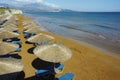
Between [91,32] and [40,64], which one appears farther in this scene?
[91,32]

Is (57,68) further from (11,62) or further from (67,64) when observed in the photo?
(11,62)

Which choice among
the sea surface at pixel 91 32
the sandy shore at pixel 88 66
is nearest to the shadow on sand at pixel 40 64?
the sandy shore at pixel 88 66

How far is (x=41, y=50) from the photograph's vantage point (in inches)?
375

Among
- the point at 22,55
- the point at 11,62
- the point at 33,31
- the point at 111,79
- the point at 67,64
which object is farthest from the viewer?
the point at 33,31

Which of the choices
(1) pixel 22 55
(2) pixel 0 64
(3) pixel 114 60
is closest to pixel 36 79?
(2) pixel 0 64

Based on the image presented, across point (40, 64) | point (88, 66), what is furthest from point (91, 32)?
point (40, 64)

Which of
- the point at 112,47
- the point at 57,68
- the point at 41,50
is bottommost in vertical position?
the point at 112,47

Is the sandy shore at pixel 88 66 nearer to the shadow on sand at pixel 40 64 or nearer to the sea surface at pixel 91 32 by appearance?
the shadow on sand at pixel 40 64

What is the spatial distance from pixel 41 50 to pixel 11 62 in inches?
95.7

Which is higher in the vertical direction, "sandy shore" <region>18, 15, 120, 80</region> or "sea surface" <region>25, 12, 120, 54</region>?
"sandy shore" <region>18, 15, 120, 80</region>

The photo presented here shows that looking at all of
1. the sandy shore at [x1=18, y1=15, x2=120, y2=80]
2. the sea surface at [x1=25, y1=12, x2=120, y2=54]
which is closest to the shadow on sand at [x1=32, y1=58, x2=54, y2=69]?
the sandy shore at [x1=18, y1=15, x2=120, y2=80]

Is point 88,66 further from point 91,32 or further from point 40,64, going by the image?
point 91,32

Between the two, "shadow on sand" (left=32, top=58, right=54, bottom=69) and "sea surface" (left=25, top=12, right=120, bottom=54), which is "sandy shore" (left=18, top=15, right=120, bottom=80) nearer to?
"shadow on sand" (left=32, top=58, right=54, bottom=69)

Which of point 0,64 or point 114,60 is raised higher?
point 0,64
